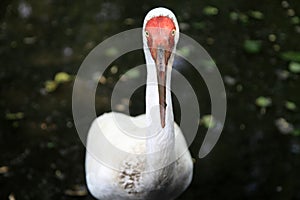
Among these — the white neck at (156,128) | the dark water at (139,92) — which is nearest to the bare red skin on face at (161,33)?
the white neck at (156,128)

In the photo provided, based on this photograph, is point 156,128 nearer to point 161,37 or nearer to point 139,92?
point 161,37

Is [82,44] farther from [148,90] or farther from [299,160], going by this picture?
[148,90]

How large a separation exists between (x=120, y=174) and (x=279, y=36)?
231cm

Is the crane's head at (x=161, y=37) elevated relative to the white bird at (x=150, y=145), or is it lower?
elevated

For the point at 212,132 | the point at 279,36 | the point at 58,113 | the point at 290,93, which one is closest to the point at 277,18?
the point at 279,36

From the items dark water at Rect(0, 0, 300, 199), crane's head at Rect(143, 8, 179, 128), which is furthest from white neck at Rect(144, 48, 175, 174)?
dark water at Rect(0, 0, 300, 199)

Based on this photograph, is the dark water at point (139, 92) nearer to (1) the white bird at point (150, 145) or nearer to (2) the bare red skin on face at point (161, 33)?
(1) the white bird at point (150, 145)

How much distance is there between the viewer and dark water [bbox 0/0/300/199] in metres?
3.47

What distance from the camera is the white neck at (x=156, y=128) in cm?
240

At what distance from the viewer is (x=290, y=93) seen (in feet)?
13.0

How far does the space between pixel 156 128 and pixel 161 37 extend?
41 centimetres

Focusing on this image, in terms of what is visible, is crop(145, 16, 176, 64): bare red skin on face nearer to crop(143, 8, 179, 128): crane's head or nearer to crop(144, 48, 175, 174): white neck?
crop(143, 8, 179, 128): crane's head

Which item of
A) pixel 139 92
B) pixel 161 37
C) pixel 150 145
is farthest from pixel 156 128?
pixel 139 92

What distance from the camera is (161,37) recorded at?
7.29 feet
